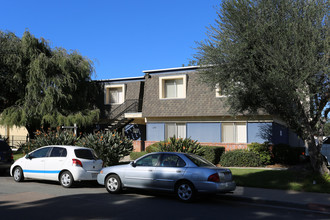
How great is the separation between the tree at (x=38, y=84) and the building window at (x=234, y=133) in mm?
9852

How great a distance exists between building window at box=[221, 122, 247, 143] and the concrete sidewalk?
34.0 ft

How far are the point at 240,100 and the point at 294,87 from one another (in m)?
2.48

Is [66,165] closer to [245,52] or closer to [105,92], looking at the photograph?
[245,52]

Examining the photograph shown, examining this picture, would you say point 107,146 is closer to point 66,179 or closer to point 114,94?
point 66,179

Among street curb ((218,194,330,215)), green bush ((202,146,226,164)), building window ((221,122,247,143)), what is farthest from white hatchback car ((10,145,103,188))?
building window ((221,122,247,143))

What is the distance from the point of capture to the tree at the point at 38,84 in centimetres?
2461

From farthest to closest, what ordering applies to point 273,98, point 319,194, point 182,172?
point 273,98
point 319,194
point 182,172

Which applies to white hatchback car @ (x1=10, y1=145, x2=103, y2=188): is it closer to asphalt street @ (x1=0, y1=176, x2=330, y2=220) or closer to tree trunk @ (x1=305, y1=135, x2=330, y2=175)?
asphalt street @ (x1=0, y1=176, x2=330, y2=220)

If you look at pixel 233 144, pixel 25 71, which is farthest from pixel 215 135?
pixel 25 71

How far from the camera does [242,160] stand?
1892 cm

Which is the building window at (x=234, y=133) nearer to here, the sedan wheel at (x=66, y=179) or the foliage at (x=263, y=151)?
the foliage at (x=263, y=151)

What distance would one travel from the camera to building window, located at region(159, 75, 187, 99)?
24.6 meters

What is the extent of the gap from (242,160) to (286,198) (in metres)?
8.69

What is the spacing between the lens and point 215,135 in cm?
2288
